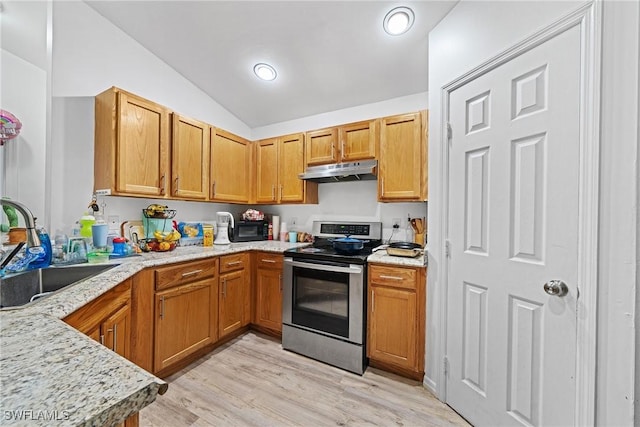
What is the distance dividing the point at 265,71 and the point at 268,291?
7.05 feet

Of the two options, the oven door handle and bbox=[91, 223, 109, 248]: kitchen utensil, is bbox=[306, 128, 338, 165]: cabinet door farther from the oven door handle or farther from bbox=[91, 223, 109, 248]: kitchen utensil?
bbox=[91, 223, 109, 248]: kitchen utensil

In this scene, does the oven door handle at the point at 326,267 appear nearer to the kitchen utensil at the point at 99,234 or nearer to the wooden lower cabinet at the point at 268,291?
the wooden lower cabinet at the point at 268,291

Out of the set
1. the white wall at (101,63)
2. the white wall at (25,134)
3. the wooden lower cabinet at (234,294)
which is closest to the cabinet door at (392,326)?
the wooden lower cabinet at (234,294)

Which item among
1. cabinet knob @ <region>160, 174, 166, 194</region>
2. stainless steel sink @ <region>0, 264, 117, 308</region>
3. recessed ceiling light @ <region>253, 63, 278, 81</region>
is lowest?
stainless steel sink @ <region>0, 264, 117, 308</region>

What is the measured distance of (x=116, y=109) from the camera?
1845 millimetres

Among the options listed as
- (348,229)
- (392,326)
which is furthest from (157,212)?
(392,326)

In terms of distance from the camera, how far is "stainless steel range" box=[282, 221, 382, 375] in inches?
77.9

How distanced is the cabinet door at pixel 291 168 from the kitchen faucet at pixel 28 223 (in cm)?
192

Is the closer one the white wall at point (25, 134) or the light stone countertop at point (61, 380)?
the light stone countertop at point (61, 380)

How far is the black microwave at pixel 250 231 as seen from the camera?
9.26ft

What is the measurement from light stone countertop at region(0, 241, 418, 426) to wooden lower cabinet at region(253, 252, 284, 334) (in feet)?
5.65

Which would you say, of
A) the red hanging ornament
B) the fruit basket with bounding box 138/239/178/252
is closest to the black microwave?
the fruit basket with bounding box 138/239/178/252

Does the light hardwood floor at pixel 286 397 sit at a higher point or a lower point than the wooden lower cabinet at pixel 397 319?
lower

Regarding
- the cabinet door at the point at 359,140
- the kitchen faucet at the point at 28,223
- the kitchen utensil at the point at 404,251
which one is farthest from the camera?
the cabinet door at the point at 359,140
